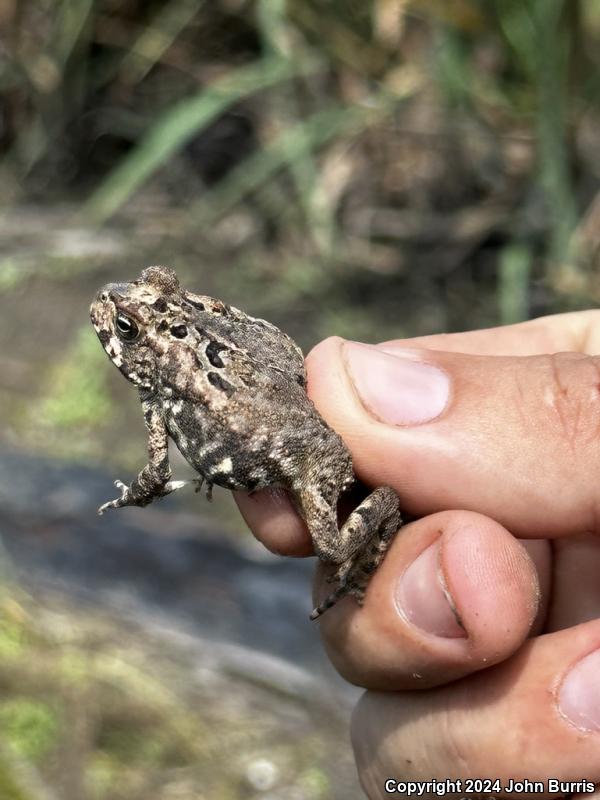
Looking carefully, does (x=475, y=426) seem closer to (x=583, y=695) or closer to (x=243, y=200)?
(x=583, y=695)

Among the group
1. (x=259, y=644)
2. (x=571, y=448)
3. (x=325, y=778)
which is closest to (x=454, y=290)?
(x=259, y=644)

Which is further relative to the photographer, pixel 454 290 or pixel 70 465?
pixel 454 290

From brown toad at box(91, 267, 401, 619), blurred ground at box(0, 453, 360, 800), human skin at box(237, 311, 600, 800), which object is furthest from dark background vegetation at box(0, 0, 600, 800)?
brown toad at box(91, 267, 401, 619)

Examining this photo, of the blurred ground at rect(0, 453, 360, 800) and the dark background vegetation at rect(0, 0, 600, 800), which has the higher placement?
the dark background vegetation at rect(0, 0, 600, 800)

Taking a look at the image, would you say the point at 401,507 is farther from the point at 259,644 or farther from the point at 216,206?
the point at 216,206

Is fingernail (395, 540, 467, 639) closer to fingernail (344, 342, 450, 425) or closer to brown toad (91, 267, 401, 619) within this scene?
brown toad (91, 267, 401, 619)

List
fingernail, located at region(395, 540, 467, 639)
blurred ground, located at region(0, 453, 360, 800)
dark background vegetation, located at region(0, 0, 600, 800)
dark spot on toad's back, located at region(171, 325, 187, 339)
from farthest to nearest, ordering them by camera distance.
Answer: dark background vegetation, located at region(0, 0, 600, 800)
blurred ground, located at region(0, 453, 360, 800)
dark spot on toad's back, located at region(171, 325, 187, 339)
fingernail, located at region(395, 540, 467, 639)
